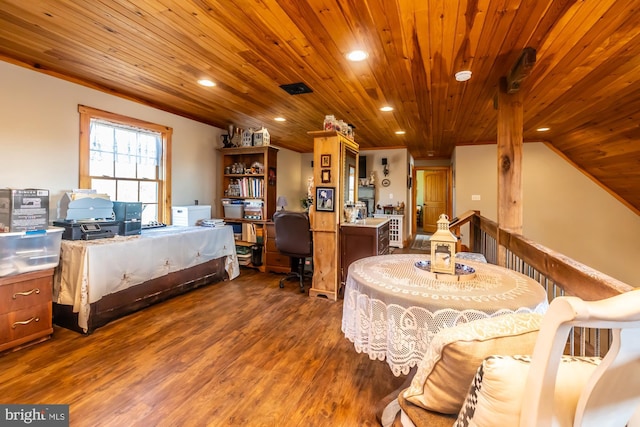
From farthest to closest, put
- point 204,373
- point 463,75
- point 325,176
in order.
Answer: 1. point 325,176
2. point 463,75
3. point 204,373

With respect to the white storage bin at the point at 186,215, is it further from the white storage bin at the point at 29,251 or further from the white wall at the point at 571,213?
the white wall at the point at 571,213

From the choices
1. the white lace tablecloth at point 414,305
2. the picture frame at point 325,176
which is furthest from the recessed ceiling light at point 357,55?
the white lace tablecloth at point 414,305

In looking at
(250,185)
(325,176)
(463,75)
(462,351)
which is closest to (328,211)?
(325,176)

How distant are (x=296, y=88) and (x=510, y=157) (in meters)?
2.12

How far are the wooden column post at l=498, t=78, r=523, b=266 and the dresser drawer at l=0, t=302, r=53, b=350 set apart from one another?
3.96m

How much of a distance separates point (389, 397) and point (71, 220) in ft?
9.67

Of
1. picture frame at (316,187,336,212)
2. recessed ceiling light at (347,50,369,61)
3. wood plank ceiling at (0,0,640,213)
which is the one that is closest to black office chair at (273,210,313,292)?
picture frame at (316,187,336,212)

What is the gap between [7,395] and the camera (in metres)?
1.71

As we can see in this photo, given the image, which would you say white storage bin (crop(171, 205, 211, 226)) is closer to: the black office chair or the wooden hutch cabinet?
the wooden hutch cabinet

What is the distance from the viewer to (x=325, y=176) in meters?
3.45

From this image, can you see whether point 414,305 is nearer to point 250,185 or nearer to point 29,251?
point 29,251

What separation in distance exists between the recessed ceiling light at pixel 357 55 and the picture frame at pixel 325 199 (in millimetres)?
1430

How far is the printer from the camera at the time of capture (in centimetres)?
265

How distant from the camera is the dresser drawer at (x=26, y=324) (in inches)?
83.5
